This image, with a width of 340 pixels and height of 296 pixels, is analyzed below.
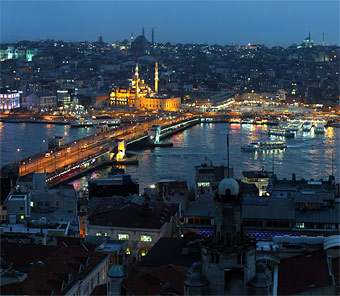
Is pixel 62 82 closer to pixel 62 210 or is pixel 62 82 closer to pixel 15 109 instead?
pixel 15 109

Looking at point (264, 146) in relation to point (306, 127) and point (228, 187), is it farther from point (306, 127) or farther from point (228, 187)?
point (228, 187)

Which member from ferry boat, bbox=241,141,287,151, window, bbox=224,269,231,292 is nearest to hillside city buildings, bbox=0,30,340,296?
window, bbox=224,269,231,292

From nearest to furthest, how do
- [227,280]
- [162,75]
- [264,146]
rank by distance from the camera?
[227,280], [264,146], [162,75]

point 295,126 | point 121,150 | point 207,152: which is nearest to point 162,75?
point 295,126

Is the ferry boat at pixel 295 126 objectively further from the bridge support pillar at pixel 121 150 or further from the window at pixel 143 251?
the window at pixel 143 251

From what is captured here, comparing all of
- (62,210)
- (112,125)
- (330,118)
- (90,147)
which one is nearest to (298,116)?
(330,118)
